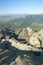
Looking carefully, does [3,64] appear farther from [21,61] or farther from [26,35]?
[26,35]

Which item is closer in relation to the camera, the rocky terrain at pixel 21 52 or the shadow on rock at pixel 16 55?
the rocky terrain at pixel 21 52

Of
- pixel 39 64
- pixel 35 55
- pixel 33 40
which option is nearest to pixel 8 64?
pixel 39 64

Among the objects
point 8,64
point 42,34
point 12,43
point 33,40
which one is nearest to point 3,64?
point 8,64

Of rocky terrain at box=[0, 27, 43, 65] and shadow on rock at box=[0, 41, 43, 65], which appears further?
shadow on rock at box=[0, 41, 43, 65]

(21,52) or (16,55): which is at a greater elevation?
(16,55)

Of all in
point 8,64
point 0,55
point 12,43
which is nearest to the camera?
point 8,64

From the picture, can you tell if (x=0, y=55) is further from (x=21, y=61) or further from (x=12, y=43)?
(x=12, y=43)

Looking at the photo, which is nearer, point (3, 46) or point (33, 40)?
point (3, 46)

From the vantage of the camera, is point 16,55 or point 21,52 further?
point 21,52

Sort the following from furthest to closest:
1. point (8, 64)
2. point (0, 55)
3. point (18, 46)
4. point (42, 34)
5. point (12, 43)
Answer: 1. point (42, 34)
2. point (12, 43)
3. point (18, 46)
4. point (0, 55)
5. point (8, 64)
